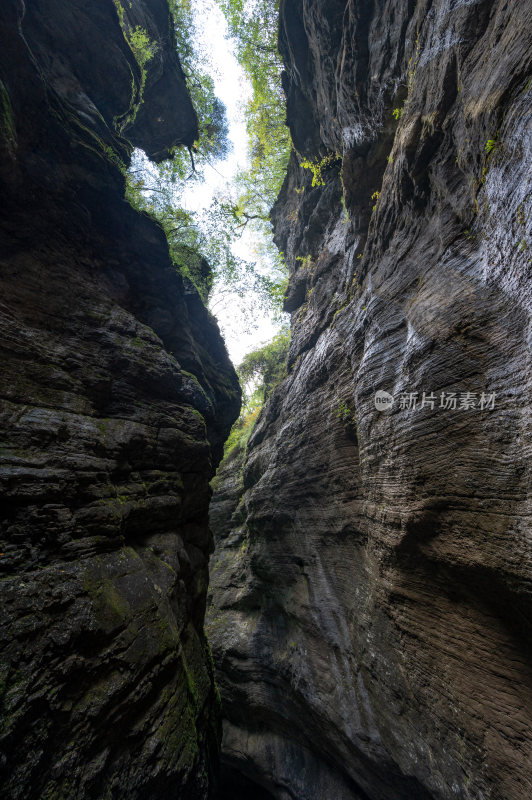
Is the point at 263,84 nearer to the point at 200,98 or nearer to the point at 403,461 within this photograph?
the point at 200,98

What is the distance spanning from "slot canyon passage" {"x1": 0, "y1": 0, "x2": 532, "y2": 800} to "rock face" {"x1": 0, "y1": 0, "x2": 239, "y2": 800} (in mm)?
35

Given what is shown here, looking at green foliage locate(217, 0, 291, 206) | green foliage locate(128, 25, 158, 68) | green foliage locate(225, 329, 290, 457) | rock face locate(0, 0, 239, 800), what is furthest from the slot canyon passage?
green foliage locate(225, 329, 290, 457)

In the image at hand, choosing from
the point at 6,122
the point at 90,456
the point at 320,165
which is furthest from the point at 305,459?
the point at 320,165

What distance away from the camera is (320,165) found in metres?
10.4

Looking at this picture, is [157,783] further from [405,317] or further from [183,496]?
[405,317]

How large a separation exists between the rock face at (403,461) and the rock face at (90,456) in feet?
9.03

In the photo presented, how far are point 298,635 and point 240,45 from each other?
72.0 ft

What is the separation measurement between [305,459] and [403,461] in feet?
12.4

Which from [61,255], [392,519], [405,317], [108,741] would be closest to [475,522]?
[392,519]

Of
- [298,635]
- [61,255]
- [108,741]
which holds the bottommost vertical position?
[298,635]

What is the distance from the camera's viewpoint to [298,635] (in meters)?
7.89

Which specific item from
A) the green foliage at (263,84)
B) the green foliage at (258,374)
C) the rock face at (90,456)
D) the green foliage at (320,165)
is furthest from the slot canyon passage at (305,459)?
the green foliage at (258,374)

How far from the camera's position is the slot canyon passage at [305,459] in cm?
323

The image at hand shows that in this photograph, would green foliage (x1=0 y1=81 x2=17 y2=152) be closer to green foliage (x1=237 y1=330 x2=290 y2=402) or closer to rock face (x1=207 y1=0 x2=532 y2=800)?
rock face (x1=207 y1=0 x2=532 y2=800)
